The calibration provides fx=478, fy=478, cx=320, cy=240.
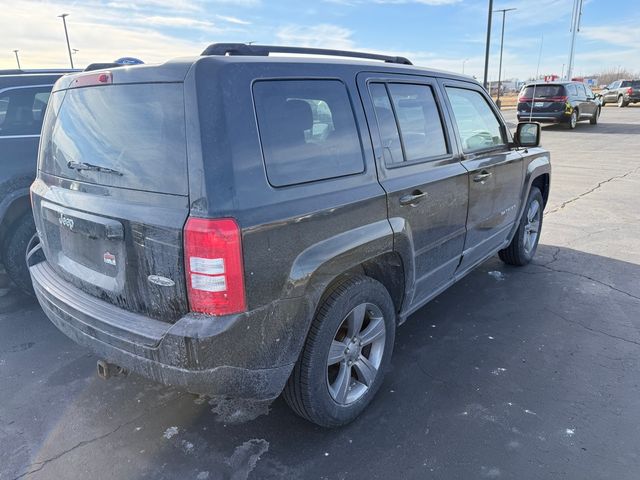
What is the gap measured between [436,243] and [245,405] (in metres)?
1.60

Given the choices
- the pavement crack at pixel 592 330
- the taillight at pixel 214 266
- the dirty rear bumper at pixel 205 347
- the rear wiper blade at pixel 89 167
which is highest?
the rear wiper blade at pixel 89 167

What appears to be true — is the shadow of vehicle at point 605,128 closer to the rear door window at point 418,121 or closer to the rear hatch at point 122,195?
the rear door window at point 418,121

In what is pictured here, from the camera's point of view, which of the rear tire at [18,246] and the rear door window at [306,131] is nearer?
the rear door window at [306,131]

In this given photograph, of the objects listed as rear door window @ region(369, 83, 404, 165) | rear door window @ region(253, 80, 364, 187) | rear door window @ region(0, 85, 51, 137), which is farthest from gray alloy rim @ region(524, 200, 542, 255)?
rear door window @ region(0, 85, 51, 137)

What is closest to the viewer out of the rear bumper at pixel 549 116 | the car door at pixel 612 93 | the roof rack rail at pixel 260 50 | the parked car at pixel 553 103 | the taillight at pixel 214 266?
the taillight at pixel 214 266

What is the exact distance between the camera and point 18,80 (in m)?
4.28

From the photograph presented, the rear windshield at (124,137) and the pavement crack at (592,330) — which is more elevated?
the rear windshield at (124,137)

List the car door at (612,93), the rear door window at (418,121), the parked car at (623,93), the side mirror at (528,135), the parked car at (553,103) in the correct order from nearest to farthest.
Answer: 1. the rear door window at (418,121)
2. the side mirror at (528,135)
3. the parked car at (553,103)
4. the parked car at (623,93)
5. the car door at (612,93)

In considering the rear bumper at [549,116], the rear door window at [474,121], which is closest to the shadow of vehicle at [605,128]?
the rear bumper at [549,116]

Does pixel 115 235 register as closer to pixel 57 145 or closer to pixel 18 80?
pixel 57 145

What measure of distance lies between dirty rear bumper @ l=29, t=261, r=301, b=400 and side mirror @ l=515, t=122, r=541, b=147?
3.22 meters

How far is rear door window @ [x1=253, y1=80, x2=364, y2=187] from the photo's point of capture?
210 cm

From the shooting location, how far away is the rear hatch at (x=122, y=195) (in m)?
2.00

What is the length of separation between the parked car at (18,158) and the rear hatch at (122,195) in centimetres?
157
